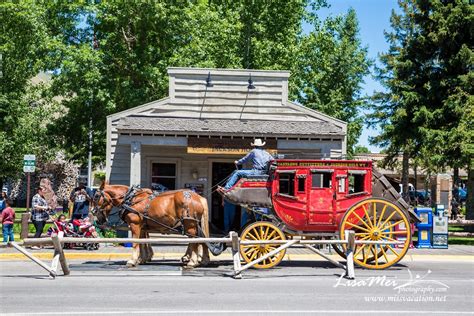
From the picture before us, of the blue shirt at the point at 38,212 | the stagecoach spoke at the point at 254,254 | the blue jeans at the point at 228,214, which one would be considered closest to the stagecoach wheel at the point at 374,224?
the stagecoach spoke at the point at 254,254

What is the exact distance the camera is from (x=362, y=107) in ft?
155

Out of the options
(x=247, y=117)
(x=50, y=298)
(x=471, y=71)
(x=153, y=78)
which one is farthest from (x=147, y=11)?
(x=50, y=298)

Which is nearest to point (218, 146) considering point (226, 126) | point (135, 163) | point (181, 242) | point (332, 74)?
point (226, 126)

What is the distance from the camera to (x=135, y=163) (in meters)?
19.4

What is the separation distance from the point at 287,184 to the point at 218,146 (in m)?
4.95

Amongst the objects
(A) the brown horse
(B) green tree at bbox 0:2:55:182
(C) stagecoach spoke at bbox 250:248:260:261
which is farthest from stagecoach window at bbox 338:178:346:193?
(B) green tree at bbox 0:2:55:182

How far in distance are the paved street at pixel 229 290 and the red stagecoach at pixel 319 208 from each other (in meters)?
0.72

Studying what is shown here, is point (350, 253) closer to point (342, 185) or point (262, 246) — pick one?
point (262, 246)

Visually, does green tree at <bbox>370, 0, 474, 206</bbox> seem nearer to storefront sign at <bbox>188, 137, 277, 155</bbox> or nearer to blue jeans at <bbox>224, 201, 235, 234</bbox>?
storefront sign at <bbox>188, 137, 277, 155</bbox>

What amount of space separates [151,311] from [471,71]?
22.9 m

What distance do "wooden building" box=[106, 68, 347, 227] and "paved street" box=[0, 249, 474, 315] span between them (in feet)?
20.8

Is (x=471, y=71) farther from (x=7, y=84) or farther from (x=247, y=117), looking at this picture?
(x=7, y=84)

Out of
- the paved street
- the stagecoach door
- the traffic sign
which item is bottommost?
the paved street

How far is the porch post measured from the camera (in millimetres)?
19281
